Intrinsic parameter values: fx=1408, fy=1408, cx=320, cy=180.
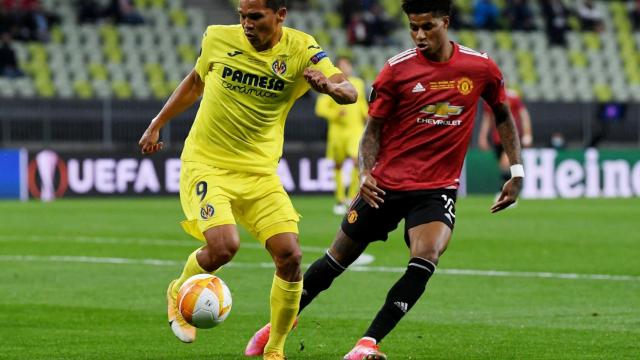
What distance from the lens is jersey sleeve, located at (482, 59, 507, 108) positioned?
27.6 ft

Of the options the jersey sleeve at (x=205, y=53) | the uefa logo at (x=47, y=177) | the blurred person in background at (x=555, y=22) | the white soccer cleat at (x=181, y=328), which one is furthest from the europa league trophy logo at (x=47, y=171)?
the white soccer cleat at (x=181, y=328)

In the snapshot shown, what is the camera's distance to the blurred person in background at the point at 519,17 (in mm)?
38156

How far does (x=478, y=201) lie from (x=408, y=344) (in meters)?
18.9

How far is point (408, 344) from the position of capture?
8.98m

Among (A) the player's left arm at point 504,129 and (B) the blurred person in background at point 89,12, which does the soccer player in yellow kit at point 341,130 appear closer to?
(B) the blurred person in background at point 89,12

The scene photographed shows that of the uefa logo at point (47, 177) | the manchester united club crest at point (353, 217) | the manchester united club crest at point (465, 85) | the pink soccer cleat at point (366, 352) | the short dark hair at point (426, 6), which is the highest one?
the short dark hair at point (426, 6)

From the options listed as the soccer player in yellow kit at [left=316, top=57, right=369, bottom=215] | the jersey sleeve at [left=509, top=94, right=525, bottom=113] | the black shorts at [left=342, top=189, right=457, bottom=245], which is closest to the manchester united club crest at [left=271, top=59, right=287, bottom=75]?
the black shorts at [left=342, top=189, right=457, bottom=245]

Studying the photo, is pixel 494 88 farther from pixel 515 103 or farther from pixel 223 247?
pixel 515 103

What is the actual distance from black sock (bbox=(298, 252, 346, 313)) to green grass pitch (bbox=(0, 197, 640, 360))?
0.35m

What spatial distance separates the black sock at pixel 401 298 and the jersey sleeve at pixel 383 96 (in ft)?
3.04

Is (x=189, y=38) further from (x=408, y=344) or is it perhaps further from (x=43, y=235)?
(x=408, y=344)

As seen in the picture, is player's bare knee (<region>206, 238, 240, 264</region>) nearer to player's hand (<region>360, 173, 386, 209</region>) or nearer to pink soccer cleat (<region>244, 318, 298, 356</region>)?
pink soccer cleat (<region>244, 318, 298, 356</region>)

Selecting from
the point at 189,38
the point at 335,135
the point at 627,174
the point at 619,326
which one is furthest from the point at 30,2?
the point at 619,326

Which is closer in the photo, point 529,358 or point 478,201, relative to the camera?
point 529,358
